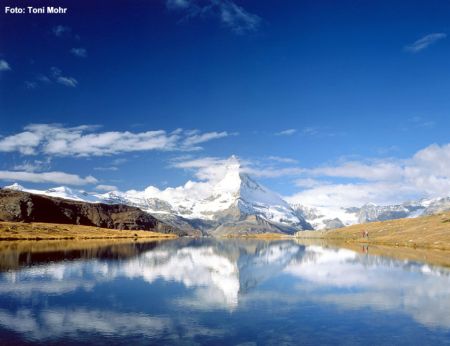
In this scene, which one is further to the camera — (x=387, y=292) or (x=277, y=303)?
(x=387, y=292)

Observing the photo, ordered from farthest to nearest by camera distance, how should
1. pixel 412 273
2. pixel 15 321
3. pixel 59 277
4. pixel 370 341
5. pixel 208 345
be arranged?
pixel 412 273
pixel 59 277
pixel 15 321
pixel 370 341
pixel 208 345

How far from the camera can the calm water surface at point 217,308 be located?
1537 inches

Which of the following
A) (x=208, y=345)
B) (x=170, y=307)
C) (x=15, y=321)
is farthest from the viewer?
(x=170, y=307)

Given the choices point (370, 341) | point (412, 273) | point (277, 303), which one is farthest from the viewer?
point (412, 273)

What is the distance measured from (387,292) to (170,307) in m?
33.4

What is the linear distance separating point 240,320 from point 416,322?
18.0m

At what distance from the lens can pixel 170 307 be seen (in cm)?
5088

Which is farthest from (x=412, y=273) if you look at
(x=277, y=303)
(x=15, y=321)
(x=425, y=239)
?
(x=425, y=239)

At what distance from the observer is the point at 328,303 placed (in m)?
56.8

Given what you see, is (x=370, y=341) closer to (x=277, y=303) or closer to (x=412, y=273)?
(x=277, y=303)

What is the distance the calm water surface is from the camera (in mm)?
39031

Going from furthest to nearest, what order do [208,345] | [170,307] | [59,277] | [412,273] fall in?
[412,273] < [59,277] < [170,307] < [208,345]

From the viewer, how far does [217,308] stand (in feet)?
169

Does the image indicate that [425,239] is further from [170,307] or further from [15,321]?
[15,321]
